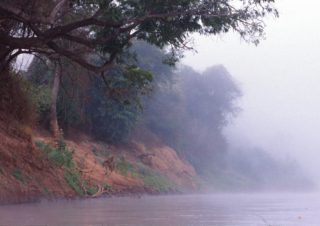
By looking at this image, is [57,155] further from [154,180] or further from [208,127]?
[208,127]

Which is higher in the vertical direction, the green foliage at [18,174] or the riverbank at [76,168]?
the riverbank at [76,168]

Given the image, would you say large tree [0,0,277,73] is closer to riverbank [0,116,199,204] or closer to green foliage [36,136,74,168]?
riverbank [0,116,199,204]

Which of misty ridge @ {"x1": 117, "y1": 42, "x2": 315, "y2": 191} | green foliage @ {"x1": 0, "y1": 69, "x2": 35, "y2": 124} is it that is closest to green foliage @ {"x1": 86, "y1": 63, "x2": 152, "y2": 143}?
misty ridge @ {"x1": 117, "y1": 42, "x2": 315, "y2": 191}

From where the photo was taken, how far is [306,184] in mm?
96000

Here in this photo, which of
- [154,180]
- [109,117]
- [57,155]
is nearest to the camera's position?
[57,155]

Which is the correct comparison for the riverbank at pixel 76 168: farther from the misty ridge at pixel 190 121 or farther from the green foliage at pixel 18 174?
the misty ridge at pixel 190 121

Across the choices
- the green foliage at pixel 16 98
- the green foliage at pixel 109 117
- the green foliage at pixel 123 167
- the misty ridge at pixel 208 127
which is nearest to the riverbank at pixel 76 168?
the green foliage at pixel 123 167

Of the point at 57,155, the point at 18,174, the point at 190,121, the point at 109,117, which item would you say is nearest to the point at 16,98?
the point at 18,174

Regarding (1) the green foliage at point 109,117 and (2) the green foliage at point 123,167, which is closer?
(2) the green foliage at point 123,167

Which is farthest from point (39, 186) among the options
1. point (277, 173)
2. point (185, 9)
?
point (277, 173)

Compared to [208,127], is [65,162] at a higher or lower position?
lower

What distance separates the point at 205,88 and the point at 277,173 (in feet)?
75.6

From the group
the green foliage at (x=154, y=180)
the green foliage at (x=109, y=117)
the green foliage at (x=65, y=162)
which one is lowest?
the green foliage at (x=65, y=162)

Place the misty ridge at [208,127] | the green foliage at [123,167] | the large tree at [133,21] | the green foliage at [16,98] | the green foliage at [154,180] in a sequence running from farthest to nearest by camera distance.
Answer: the misty ridge at [208,127]
the green foliage at [154,180]
the green foliage at [123,167]
the green foliage at [16,98]
the large tree at [133,21]
